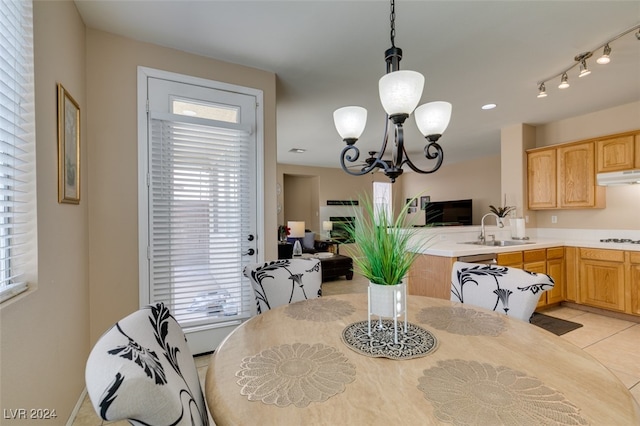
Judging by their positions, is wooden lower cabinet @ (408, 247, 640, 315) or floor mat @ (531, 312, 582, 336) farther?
floor mat @ (531, 312, 582, 336)

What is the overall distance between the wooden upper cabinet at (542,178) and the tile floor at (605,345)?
4.67 ft

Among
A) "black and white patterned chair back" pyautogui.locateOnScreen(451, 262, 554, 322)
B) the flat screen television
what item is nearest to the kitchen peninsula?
"black and white patterned chair back" pyautogui.locateOnScreen(451, 262, 554, 322)

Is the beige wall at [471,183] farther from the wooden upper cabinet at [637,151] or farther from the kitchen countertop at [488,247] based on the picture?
the wooden upper cabinet at [637,151]

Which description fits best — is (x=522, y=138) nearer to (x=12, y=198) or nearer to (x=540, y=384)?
(x=540, y=384)

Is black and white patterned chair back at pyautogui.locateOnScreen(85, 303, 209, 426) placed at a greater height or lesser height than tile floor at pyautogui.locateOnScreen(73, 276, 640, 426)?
greater

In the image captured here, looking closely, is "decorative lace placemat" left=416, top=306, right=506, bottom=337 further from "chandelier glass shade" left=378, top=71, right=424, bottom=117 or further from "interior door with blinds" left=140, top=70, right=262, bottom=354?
"interior door with blinds" left=140, top=70, right=262, bottom=354

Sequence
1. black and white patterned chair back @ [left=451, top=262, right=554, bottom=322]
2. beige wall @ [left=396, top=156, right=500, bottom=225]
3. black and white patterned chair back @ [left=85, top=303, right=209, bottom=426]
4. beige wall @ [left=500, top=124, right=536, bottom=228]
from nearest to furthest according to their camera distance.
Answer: black and white patterned chair back @ [left=85, top=303, right=209, bottom=426], black and white patterned chair back @ [left=451, top=262, right=554, bottom=322], beige wall @ [left=500, top=124, right=536, bottom=228], beige wall @ [left=396, top=156, right=500, bottom=225]

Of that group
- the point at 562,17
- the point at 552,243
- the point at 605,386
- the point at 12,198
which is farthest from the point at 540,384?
the point at 552,243

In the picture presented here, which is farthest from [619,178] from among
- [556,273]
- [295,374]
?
[295,374]

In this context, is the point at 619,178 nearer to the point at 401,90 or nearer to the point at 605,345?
the point at 605,345

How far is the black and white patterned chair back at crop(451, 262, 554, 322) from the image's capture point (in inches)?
57.0

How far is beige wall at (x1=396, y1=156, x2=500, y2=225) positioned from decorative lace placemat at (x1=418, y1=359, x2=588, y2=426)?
5250mm

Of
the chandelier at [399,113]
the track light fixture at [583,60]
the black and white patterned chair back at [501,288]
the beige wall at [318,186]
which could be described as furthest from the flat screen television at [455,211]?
the chandelier at [399,113]

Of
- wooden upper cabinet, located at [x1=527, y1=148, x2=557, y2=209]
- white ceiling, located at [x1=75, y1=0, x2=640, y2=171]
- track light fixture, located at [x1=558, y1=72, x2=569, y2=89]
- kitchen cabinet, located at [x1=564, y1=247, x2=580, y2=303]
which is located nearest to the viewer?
white ceiling, located at [x1=75, y1=0, x2=640, y2=171]
